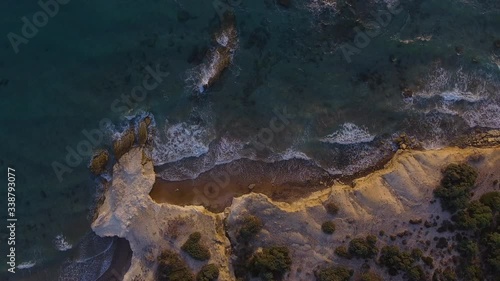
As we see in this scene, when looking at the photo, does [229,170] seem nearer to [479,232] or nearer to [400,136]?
[400,136]

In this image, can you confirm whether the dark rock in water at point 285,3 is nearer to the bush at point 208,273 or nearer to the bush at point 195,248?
the bush at point 195,248

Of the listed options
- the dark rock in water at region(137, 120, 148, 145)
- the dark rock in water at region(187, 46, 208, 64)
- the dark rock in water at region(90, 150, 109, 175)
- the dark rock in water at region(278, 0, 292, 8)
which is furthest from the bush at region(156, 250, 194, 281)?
the dark rock in water at region(278, 0, 292, 8)

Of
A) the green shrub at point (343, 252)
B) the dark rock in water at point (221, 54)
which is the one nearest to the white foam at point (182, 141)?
the dark rock in water at point (221, 54)

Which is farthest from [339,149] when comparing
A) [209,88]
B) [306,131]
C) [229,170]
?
[209,88]

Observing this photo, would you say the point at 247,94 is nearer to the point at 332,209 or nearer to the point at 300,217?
the point at 300,217

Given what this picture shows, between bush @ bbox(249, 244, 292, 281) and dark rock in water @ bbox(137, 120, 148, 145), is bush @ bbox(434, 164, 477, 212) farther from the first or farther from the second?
dark rock in water @ bbox(137, 120, 148, 145)

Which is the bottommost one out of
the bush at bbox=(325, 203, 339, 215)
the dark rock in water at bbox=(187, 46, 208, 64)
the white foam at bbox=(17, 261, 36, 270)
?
the white foam at bbox=(17, 261, 36, 270)
